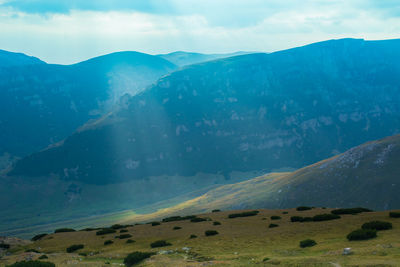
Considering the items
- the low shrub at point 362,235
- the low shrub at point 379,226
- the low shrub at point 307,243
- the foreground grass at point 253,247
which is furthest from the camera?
the low shrub at point 379,226

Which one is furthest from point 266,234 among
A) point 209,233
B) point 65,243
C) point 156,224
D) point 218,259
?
point 65,243

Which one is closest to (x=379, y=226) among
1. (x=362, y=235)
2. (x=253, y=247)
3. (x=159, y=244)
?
(x=362, y=235)

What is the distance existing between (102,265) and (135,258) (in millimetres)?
2782

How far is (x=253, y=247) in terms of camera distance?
33844 mm

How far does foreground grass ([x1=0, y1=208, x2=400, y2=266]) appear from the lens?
85.5 ft

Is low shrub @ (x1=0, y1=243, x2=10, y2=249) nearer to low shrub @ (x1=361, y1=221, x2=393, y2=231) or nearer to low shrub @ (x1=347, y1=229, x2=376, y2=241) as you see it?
low shrub @ (x1=347, y1=229, x2=376, y2=241)

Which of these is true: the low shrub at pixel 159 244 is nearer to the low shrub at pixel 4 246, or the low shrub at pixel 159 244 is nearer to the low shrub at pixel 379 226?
the low shrub at pixel 379 226

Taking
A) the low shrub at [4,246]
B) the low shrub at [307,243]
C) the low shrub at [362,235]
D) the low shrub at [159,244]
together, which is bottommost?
the low shrub at [4,246]

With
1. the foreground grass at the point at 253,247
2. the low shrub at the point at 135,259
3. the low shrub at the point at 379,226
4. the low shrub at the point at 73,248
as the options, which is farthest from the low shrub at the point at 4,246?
the low shrub at the point at 379,226

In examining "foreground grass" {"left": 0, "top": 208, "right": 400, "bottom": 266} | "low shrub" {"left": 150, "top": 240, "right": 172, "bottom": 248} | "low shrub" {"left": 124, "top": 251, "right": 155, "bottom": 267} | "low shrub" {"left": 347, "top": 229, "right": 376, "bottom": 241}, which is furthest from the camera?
"low shrub" {"left": 150, "top": 240, "right": 172, "bottom": 248}

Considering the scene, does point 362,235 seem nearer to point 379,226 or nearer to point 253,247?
point 379,226

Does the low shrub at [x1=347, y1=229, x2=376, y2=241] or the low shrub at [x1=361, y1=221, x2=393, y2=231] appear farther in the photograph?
the low shrub at [x1=361, y1=221, x2=393, y2=231]

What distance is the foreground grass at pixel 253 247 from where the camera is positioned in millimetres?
26062

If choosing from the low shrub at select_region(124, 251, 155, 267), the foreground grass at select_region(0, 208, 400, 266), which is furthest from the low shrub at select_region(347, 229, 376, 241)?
the low shrub at select_region(124, 251, 155, 267)
